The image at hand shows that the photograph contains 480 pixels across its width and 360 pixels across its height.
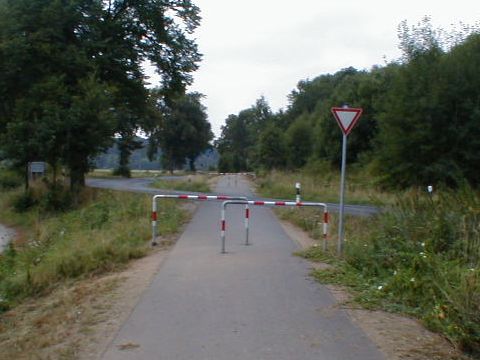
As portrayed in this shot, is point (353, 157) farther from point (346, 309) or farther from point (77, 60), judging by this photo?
point (346, 309)

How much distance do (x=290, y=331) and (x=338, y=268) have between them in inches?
156

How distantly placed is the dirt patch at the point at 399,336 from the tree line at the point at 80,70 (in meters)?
22.9

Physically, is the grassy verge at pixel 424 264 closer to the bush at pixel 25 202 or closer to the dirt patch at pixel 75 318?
the dirt patch at pixel 75 318

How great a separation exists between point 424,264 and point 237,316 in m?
2.79

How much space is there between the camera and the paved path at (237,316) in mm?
6508

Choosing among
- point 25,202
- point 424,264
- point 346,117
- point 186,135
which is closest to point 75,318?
point 424,264

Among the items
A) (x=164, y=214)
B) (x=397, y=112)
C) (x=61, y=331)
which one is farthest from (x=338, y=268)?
(x=397, y=112)

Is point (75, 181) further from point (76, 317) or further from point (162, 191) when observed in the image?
point (76, 317)

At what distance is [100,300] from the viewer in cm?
902

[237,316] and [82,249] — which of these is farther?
[82,249]

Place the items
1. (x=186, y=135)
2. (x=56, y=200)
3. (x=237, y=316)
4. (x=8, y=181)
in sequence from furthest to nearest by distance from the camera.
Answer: (x=186, y=135)
(x=8, y=181)
(x=56, y=200)
(x=237, y=316)

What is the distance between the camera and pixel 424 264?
8977mm

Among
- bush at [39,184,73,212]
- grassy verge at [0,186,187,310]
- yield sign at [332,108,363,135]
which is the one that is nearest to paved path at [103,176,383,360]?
grassy verge at [0,186,187,310]

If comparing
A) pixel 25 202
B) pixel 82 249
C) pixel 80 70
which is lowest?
pixel 25 202
